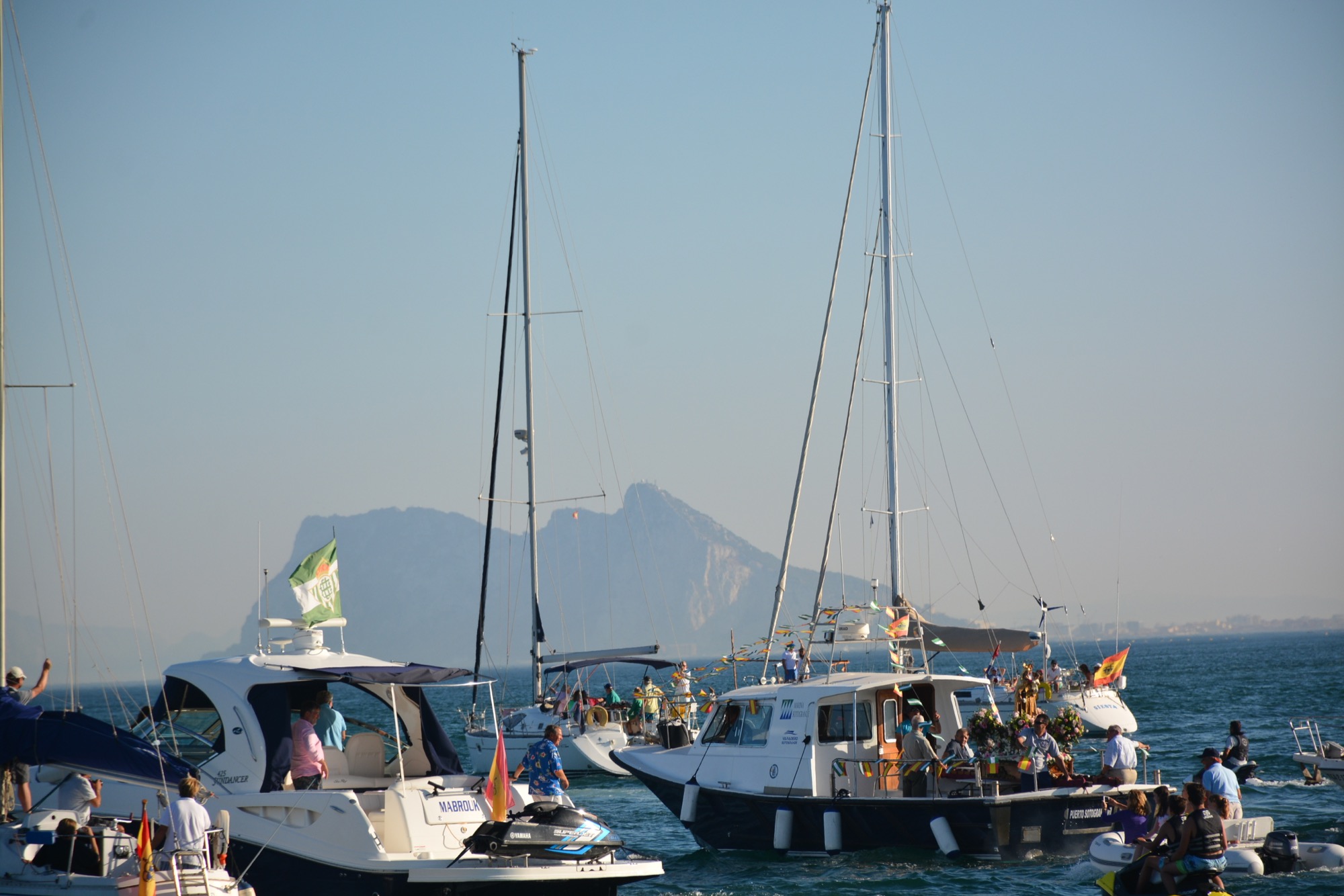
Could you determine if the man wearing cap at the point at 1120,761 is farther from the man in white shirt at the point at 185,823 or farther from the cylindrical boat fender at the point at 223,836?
the man in white shirt at the point at 185,823

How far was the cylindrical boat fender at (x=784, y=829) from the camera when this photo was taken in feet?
62.9

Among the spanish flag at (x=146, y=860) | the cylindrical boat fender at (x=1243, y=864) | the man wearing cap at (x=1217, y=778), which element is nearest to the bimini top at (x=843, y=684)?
the man wearing cap at (x=1217, y=778)

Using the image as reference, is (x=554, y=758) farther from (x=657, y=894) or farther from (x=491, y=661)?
(x=491, y=661)

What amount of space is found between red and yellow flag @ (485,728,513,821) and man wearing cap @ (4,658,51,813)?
500 centimetres

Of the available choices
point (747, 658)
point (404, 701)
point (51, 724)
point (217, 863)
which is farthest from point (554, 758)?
point (747, 658)

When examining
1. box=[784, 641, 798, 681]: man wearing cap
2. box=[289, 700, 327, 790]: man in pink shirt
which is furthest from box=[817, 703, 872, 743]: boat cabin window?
box=[289, 700, 327, 790]: man in pink shirt

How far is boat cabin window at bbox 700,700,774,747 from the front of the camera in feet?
66.8

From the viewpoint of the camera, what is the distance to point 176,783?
45.3 feet

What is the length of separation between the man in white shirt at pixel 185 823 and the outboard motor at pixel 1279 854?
12.7 metres

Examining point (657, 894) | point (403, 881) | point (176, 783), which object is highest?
point (176, 783)

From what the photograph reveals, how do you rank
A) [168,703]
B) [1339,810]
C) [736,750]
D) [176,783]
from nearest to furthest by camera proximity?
[176,783]
[168,703]
[736,750]
[1339,810]

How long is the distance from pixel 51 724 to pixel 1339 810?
20.1 m

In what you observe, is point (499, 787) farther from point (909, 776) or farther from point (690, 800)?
point (690, 800)

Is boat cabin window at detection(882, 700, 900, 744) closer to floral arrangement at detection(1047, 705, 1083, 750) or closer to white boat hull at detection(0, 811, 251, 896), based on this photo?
floral arrangement at detection(1047, 705, 1083, 750)
